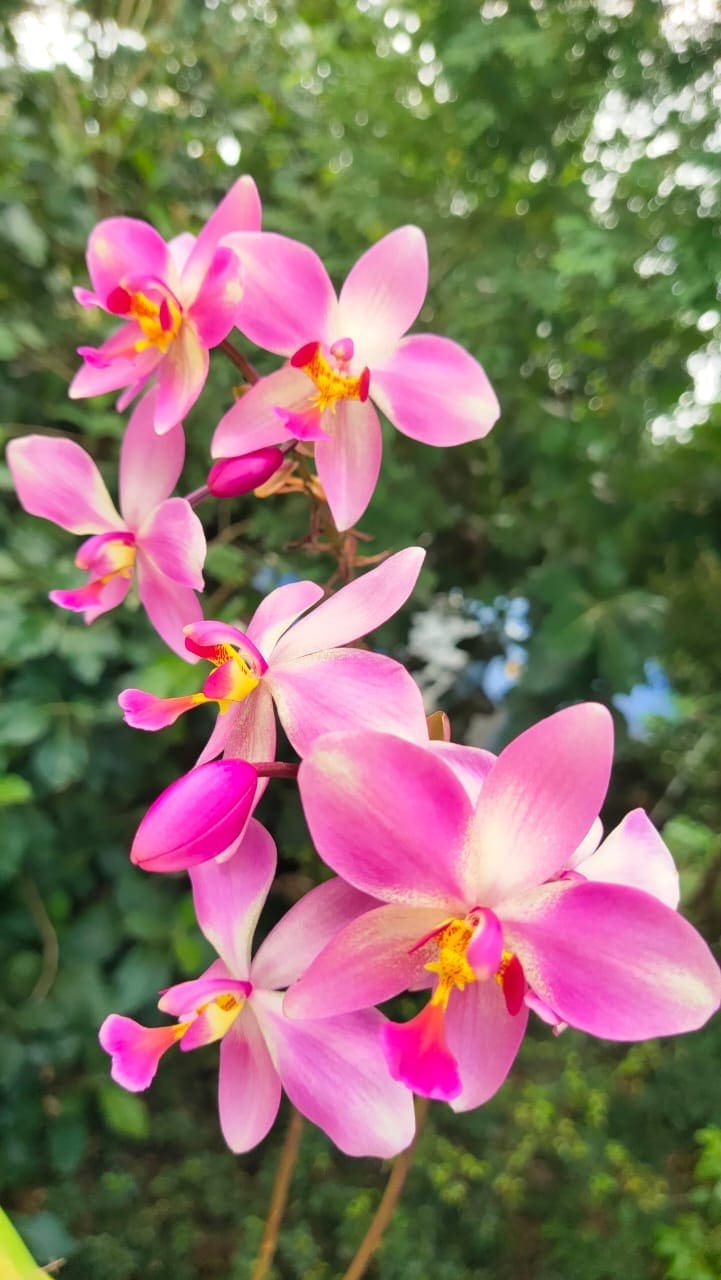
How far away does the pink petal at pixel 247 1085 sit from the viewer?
0.30 m

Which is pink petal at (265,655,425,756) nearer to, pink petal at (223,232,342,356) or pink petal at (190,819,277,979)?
pink petal at (190,819,277,979)

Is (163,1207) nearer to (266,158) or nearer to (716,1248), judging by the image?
(716,1248)

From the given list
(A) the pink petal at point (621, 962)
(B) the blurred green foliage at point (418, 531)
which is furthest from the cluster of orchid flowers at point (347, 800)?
(B) the blurred green foliage at point (418, 531)

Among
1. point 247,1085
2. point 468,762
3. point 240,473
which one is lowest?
point 247,1085

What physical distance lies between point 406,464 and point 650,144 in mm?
395

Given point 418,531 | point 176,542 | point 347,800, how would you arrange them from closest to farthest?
point 347,800, point 176,542, point 418,531

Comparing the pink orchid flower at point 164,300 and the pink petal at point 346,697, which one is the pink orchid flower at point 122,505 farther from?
the pink petal at point 346,697

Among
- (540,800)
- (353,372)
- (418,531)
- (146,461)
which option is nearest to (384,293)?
(353,372)

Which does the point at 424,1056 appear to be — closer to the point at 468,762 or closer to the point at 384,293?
the point at 468,762

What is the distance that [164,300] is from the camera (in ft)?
1.23

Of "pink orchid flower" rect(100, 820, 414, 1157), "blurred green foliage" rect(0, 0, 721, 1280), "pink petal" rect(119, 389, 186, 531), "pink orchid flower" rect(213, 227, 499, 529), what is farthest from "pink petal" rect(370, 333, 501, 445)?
"blurred green foliage" rect(0, 0, 721, 1280)

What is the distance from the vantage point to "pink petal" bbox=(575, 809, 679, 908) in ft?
0.92

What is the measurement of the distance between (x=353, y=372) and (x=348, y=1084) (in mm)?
304

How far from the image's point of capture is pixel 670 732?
1081 mm
